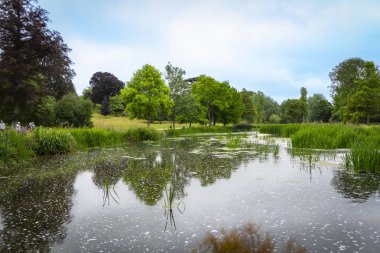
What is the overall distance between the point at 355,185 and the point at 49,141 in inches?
514

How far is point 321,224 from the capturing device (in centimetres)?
466

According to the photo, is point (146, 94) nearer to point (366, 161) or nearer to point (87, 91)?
point (366, 161)

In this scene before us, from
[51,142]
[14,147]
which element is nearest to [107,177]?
[14,147]

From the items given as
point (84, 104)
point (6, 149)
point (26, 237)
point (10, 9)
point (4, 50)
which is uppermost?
point (10, 9)

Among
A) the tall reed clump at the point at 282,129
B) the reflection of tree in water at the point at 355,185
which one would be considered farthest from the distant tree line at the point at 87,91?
the reflection of tree in water at the point at 355,185

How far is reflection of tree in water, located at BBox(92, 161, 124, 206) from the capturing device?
673cm

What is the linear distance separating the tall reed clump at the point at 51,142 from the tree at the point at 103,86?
47.7 m

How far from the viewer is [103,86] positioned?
2477 inches

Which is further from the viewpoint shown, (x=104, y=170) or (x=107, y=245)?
(x=104, y=170)

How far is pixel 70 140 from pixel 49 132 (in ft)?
3.77

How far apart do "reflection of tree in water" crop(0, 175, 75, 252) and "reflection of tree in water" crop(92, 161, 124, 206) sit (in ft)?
2.41

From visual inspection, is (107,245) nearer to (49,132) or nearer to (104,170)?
(104,170)

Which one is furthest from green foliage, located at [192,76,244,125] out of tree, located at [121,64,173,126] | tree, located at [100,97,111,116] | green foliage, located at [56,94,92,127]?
tree, located at [100,97,111,116]

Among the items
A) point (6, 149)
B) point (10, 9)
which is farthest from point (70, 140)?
point (10, 9)
